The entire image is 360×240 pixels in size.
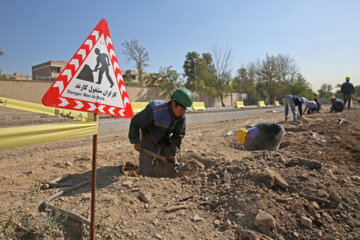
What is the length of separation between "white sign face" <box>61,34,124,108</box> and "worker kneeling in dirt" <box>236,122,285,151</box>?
4178 millimetres

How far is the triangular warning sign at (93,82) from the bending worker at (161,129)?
1404 mm

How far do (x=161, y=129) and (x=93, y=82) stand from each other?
210 cm

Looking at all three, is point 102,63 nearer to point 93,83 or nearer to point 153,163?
point 93,83

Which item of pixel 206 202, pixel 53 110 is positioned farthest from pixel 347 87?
pixel 53 110

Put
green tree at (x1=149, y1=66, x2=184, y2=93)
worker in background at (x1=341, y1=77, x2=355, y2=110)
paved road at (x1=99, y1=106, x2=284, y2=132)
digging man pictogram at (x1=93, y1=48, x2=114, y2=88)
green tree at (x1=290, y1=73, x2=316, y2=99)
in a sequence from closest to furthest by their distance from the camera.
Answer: digging man pictogram at (x1=93, y1=48, x2=114, y2=88) < paved road at (x1=99, y1=106, x2=284, y2=132) < worker in background at (x1=341, y1=77, x2=355, y2=110) < green tree at (x1=149, y1=66, x2=184, y2=93) < green tree at (x1=290, y1=73, x2=316, y2=99)

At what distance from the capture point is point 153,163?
429 cm

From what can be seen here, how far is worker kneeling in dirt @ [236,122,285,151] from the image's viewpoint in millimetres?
5456

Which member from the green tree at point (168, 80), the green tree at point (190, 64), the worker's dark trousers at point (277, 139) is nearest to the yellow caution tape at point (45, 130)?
the worker's dark trousers at point (277, 139)

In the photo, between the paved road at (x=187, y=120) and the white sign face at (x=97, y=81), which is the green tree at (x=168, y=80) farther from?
the white sign face at (x=97, y=81)

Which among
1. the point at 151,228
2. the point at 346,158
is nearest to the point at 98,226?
the point at 151,228

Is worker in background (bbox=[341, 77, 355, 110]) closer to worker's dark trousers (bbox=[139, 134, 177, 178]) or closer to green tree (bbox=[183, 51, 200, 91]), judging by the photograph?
worker's dark trousers (bbox=[139, 134, 177, 178])

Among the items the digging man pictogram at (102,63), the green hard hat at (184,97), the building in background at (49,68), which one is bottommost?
the green hard hat at (184,97)

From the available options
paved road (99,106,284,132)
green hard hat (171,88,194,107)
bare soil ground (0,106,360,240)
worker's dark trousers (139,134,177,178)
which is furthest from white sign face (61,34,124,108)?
paved road (99,106,284,132)

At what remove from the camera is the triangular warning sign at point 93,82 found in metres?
1.92
